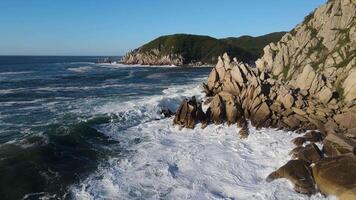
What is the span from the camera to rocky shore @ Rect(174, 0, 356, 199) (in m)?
23.2

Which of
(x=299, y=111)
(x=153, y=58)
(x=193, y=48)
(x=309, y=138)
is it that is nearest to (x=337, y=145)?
(x=309, y=138)

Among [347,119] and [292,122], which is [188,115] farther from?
[347,119]

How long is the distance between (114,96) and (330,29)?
31673 millimetres

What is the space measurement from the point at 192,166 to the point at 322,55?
29911 mm

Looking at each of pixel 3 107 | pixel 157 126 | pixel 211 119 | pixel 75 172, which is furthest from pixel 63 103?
pixel 75 172

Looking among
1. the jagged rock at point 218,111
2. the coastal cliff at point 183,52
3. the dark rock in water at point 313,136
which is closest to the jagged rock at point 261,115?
the jagged rock at point 218,111

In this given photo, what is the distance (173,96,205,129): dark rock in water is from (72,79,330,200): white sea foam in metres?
0.94

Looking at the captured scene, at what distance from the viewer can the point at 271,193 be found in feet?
72.1

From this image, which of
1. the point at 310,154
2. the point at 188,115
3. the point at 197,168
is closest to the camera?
the point at 310,154

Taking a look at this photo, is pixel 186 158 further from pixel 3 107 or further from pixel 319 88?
pixel 3 107

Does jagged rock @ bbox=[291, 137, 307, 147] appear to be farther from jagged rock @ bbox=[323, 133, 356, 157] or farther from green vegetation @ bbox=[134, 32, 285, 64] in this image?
green vegetation @ bbox=[134, 32, 285, 64]

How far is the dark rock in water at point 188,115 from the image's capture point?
3751cm

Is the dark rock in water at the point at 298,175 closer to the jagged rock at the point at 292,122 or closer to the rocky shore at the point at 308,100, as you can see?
the rocky shore at the point at 308,100

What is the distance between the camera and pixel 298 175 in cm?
2314
